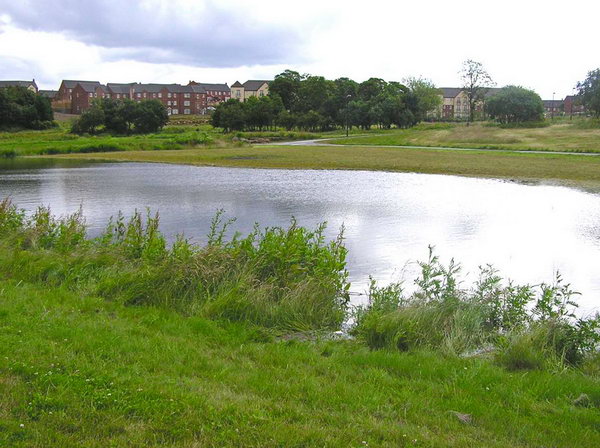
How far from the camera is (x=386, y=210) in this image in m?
24.9

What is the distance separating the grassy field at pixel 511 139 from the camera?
64750 millimetres

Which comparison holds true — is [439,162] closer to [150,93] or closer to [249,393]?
[249,393]

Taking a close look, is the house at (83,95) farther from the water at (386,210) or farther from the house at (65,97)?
the water at (386,210)

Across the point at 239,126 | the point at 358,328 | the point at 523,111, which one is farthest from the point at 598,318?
the point at 239,126

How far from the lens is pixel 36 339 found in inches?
278

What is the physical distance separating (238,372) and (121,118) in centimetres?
10025

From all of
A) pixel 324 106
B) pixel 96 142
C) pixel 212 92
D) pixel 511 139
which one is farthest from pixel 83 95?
pixel 511 139

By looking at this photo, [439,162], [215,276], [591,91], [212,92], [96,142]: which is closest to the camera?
[215,276]

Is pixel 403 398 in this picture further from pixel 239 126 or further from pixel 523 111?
pixel 239 126

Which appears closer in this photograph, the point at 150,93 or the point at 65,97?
the point at 65,97

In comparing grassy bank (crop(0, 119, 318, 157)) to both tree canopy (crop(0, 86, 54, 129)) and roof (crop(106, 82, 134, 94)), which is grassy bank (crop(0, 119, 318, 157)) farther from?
roof (crop(106, 82, 134, 94))

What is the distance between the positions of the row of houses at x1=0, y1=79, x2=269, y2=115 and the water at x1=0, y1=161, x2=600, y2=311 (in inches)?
5175

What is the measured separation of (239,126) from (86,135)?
29.7 metres

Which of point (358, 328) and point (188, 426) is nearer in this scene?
point (188, 426)
